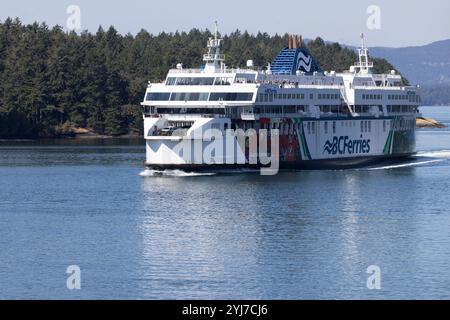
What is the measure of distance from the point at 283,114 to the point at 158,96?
10603 mm

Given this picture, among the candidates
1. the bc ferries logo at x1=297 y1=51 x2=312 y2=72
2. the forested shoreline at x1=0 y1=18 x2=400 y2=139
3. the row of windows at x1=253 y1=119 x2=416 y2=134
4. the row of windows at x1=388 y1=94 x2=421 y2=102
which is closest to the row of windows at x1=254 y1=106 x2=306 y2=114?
the row of windows at x1=253 y1=119 x2=416 y2=134

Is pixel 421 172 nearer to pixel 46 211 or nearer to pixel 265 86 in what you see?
pixel 265 86

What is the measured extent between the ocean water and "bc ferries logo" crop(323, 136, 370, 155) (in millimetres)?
4176

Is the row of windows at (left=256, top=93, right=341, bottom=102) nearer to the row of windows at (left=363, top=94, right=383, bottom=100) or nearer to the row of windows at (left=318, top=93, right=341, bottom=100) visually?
the row of windows at (left=318, top=93, right=341, bottom=100)

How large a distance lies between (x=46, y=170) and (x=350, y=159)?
2411 centimetres

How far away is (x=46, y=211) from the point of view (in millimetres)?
66688

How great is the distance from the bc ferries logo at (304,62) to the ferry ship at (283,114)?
81mm

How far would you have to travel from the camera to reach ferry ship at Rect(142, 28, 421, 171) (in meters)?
82.7

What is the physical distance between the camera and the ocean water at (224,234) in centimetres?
4588

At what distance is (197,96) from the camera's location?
84312 millimetres

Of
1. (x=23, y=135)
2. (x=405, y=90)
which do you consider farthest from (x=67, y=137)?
(x=405, y=90)

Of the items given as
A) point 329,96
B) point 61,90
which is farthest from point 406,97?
point 61,90

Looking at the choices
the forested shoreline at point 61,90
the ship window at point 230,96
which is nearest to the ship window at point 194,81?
the ship window at point 230,96

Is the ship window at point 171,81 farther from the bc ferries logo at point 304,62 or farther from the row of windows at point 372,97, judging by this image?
the row of windows at point 372,97
